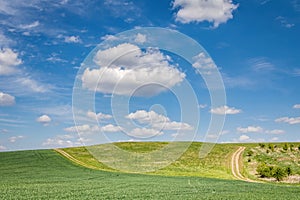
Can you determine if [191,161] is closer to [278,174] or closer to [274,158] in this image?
[274,158]

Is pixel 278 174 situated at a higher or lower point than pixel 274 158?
lower

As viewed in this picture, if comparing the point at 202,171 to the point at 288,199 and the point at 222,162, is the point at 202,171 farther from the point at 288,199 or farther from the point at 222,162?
the point at 288,199

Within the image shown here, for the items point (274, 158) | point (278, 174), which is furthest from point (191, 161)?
point (278, 174)

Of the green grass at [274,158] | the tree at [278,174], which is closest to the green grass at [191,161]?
the green grass at [274,158]

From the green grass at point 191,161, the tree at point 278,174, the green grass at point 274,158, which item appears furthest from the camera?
the green grass at point 274,158

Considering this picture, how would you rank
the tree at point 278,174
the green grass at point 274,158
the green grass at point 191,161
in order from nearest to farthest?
the tree at point 278,174
the green grass at point 191,161
the green grass at point 274,158

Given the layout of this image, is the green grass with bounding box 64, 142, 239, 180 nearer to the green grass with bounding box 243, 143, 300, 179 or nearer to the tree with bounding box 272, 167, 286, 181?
the green grass with bounding box 243, 143, 300, 179

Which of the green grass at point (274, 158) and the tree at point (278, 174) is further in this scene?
the green grass at point (274, 158)

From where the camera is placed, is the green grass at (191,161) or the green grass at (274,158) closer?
the green grass at (191,161)

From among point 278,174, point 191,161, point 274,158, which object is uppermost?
point 274,158

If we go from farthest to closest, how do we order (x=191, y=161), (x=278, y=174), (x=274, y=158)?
(x=191, y=161)
(x=274, y=158)
(x=278, y=174)

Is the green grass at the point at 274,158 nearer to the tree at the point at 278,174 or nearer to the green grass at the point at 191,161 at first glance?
the tree at the point at 278,174

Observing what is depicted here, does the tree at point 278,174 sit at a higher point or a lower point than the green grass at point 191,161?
lower

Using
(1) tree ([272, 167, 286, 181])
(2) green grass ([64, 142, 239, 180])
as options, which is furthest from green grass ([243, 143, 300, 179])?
(2) green grass ([64, 142, 239, 180])
